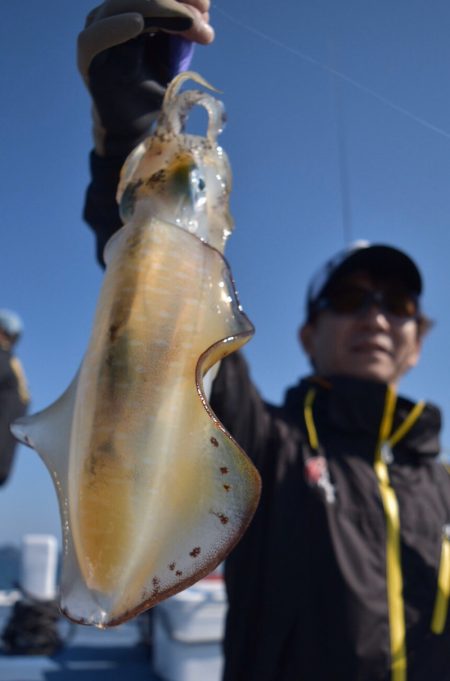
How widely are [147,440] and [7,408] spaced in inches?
167

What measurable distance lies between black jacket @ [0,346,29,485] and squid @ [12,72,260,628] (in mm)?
3990

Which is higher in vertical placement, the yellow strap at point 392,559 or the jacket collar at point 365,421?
the jacket collar at point 365,421

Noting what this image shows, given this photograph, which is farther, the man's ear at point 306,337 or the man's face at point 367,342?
the man's ear at point 306,337

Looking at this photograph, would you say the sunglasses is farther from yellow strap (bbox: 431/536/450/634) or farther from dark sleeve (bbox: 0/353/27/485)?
dark sleeve (bbox: 0/353/27/485)

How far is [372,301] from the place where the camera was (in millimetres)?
2764

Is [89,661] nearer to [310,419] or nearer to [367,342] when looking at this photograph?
[310,419]

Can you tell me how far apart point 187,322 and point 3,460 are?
428cm

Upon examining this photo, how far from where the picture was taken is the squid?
2.06 feet

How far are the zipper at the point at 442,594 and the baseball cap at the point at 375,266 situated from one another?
129cm

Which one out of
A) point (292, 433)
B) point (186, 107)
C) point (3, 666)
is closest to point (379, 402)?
point (292, 433)

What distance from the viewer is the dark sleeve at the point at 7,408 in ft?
14.8

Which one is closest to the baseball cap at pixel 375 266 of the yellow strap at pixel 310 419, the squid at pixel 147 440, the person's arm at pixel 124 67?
the yellow strap at pixel 310 419

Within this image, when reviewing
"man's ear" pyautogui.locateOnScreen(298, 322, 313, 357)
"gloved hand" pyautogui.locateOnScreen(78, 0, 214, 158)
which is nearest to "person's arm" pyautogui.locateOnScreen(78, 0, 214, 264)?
"gloved hand" pyautogui.locateOnScreen(78, 0, 214, 158)

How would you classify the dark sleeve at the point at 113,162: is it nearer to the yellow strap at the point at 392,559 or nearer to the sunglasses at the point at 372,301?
the yellow strap at the point at 392,559
